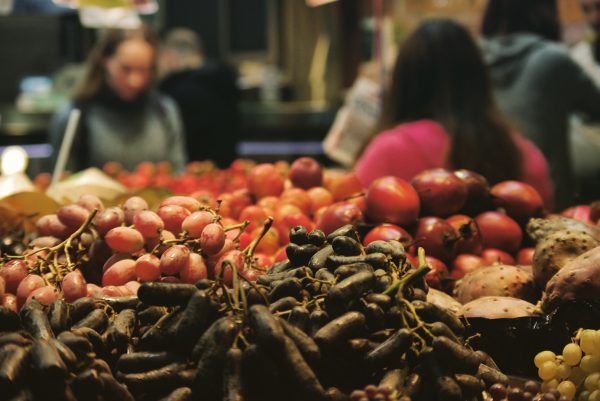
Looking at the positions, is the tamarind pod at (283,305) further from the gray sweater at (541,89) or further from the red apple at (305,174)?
the gray sweater at (541,89)

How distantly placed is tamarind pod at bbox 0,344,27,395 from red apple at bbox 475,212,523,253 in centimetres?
131

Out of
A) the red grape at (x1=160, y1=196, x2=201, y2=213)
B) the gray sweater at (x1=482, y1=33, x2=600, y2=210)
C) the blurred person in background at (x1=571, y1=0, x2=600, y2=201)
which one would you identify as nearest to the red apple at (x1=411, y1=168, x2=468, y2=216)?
the red grape at (x1=160, y1=196, x2=201, y2=213)

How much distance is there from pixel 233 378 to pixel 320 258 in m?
0.31

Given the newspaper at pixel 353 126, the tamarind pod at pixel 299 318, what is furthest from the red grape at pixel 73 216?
the newspaper at pixel 353 126

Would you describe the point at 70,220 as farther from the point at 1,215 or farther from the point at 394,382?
the point at 394,382

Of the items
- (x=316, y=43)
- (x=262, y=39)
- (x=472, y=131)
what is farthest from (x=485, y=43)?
(x=262, y=39)

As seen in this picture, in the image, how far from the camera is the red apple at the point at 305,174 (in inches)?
95.0

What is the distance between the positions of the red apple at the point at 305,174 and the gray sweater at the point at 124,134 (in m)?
2.16

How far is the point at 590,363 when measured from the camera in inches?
51.8

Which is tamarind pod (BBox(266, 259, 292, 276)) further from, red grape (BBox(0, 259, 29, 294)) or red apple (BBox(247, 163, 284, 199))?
red apple (BBox(247, 163, 284, 199))

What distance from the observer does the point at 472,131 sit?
2.79 metres

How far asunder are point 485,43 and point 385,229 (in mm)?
2361

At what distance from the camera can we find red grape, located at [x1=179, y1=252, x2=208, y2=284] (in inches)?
56.4

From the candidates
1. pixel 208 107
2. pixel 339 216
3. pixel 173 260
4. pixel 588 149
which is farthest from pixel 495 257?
pixel 208 107
